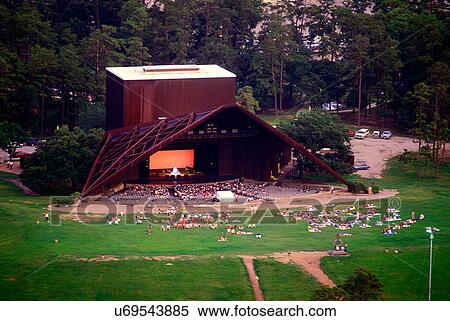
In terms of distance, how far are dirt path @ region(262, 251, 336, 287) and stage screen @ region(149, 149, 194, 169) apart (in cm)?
2026

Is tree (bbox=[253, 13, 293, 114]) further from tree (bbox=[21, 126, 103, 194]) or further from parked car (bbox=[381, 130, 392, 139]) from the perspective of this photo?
tree (bbox=[21, 126, 103, 194])

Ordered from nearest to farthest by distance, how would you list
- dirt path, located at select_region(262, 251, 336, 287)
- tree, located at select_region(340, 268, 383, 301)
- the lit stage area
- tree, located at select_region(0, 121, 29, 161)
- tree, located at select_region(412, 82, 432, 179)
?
tree, located at select_region(340, 268, 383, 301) < dirt path, located at select_region(262, 251, 336, 287) < the lit stage area < tree, located at select_region(412, 82, 432, 179) < tree, located at select_region(0, 121, 29, 161)

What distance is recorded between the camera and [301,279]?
149 feet

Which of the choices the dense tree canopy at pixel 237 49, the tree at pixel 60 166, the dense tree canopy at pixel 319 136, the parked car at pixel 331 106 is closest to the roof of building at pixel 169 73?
the dense tree canopy at pixel 319 136

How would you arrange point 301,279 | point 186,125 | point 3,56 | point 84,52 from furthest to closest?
point 84,52 < point 3,56 < point 186,125 < point 301,279

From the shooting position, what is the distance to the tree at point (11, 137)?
233 feet

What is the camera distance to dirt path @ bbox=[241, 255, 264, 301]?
143ft

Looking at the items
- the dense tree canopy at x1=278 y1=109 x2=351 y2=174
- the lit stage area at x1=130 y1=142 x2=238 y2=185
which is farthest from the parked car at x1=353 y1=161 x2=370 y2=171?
the lit stage area at x1=130 y1=142 x2=238 y2=185

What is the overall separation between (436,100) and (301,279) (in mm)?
30939

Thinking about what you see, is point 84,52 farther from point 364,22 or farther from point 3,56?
point 364,22

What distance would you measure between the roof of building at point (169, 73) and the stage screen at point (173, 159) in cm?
429

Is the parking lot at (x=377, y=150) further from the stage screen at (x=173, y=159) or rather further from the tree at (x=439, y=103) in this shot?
the stage screen at (x=173, y=159)

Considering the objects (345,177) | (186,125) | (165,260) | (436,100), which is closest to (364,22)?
(436,100)

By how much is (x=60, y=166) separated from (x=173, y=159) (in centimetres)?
735
